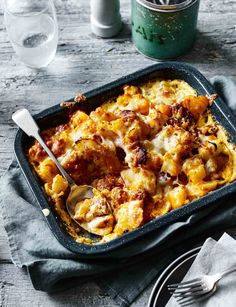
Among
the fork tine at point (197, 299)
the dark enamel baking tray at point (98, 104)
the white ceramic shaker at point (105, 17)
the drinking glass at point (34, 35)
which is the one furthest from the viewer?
the white ceramic shaker at point (105, 17)

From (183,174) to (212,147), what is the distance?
141 mm

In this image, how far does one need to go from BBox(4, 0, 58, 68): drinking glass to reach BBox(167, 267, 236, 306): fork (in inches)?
48.8

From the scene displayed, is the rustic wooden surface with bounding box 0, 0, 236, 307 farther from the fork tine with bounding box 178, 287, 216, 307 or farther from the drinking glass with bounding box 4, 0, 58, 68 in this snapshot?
the fork tine with bounding box 178, 287, 216, 307

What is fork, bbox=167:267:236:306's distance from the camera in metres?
1.85

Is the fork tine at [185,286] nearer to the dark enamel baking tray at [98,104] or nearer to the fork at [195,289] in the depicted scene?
the fork at [195,289]

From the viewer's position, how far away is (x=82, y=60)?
277 centimetres

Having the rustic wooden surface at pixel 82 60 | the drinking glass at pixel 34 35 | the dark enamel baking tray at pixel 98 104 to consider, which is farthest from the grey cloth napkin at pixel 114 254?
the drinking glass at pixel 34 35

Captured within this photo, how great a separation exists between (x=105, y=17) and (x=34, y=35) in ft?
1.11

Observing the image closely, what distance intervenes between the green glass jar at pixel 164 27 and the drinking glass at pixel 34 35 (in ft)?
1.17

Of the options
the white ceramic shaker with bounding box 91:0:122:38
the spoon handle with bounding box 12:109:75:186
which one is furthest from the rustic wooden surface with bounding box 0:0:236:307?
the spoon handle with bounding box 12:109:75:186

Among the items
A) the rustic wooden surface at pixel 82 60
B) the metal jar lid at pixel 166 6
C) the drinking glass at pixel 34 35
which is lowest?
the rustic wooden surface at pixel 82 60

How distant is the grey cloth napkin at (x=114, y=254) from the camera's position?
2.00 m

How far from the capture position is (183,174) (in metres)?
2.14

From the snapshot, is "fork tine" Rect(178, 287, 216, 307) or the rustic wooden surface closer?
"fork tine" Rect(178, 287, 216, 307)
